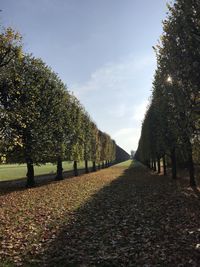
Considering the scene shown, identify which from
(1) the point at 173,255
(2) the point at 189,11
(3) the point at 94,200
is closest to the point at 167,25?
(2) the point at 189,11

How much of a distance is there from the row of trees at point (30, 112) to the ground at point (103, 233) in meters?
6.80

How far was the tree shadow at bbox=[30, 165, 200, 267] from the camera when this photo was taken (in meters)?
A: 9.20

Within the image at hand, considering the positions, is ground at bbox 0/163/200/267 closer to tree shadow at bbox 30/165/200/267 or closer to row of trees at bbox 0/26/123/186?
tree shadow at bbox 30/165/200/267

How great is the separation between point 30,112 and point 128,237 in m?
16.5

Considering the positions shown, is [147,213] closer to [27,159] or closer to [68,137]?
[27,159]

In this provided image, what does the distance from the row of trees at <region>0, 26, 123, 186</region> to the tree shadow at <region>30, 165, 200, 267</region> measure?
8912mm

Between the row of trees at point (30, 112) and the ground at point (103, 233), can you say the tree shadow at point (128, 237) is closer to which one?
the ground at point (103, 233)

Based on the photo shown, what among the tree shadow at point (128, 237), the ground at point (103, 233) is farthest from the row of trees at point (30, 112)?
the tree shadow at point (128, 237)

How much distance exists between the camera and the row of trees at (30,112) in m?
23.2

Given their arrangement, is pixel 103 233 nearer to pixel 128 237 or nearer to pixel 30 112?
pixel 128 237

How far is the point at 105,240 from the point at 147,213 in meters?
5.32

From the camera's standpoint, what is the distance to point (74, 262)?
914 cm

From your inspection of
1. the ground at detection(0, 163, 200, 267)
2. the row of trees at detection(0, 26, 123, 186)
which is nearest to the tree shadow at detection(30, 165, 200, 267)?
the ground at detection(0, 163, 200, 267)

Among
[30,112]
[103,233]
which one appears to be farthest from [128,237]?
[30,112]
